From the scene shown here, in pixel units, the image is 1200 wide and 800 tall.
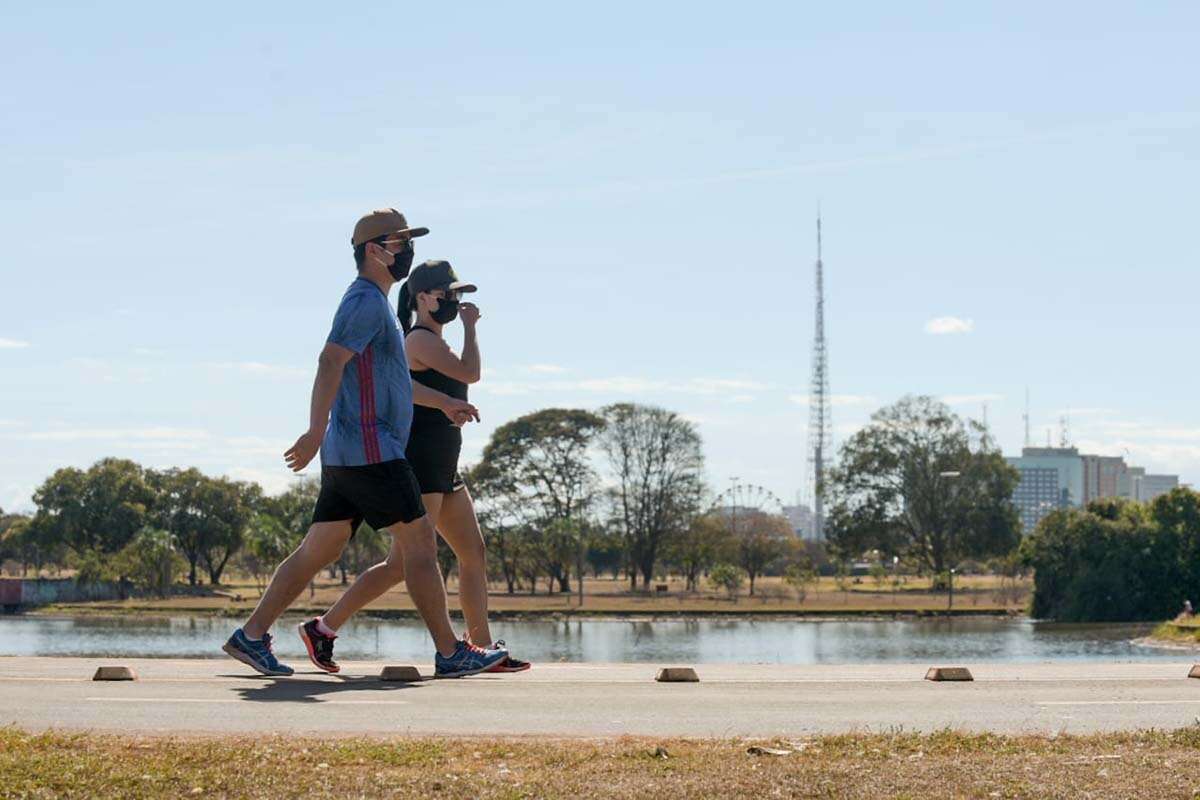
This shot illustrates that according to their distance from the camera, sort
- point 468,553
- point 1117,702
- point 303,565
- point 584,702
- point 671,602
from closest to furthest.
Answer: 1. point 584,702
2. point 1117,702
3. point 303,565
4. point 468,553
5. point 671,602

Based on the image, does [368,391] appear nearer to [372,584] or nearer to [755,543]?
[372,584]

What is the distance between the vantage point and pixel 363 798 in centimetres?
537

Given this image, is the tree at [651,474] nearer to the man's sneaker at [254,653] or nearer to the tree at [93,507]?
the tree at [93,507]

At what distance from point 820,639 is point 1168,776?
6340 centimetres

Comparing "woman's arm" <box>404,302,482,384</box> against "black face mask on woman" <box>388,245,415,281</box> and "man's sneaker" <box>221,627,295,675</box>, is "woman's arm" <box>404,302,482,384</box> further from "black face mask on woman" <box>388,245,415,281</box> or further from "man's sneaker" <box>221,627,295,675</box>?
"man's sneaker" <box>221,627,295,675</box>

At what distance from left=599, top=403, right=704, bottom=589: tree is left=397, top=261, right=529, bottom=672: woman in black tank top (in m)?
91.1

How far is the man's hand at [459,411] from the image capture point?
896 centimetres

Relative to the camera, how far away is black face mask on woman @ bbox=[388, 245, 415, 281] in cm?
868

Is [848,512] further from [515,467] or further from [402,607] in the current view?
[402,607]

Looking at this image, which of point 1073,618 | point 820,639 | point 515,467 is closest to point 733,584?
point 515,467

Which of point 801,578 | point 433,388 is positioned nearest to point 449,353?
point 433,388

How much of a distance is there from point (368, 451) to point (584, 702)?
62.5 inches

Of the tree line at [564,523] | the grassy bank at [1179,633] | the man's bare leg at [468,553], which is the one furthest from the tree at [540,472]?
the man's bare leg at [468,553]

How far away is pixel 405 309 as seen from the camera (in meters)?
9.48
